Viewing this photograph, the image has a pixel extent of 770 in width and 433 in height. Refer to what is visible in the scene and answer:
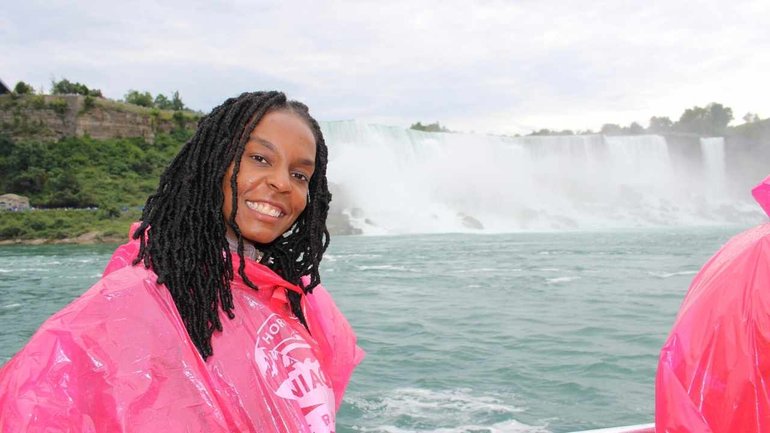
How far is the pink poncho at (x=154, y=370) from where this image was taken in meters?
0.93

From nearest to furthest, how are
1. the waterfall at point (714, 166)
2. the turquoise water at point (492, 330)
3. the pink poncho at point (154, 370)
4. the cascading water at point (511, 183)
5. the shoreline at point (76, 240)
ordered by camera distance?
the pink poncho at point (154, 370) < the turquoise water at point (492, 330) < the shoreline at point (76, 240) < the cascading water at point (511, 183) < the waterfall at point (714, 166)

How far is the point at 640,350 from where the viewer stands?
7125 millimetres

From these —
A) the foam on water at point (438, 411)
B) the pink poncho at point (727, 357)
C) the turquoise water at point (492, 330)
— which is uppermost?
the pink poncho at point (727, 357)

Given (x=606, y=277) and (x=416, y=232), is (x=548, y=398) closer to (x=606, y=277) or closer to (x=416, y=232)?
(x=606, y=277)

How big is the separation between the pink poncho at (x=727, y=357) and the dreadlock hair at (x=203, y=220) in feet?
2.71

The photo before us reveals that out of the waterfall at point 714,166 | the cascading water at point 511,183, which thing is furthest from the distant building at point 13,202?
the waterfall at point 714,166

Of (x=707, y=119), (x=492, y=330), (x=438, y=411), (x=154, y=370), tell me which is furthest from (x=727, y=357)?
(x=707, y=119)

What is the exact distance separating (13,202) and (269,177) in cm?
3827

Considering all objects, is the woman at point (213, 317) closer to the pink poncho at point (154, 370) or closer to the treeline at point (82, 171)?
the pink poncho at point (154, 370)

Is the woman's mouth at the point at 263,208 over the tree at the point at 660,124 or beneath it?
beneath

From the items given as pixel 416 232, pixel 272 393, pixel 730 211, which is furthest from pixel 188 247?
pixel 730 211

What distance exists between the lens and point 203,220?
131 cm

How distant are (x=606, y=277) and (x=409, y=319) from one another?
5739 millimetres

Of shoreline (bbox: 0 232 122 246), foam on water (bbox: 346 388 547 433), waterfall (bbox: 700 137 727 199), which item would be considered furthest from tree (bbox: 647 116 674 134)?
foam on water (bbox: 346 388 547 433)
